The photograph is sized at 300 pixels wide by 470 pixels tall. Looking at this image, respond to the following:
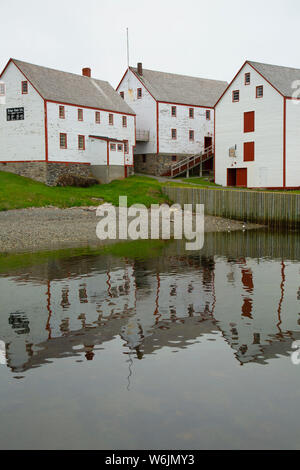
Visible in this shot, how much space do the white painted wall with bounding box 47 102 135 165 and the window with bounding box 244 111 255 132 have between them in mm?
14148

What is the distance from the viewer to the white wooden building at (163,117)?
2259 inches

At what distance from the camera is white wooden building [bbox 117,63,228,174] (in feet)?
188

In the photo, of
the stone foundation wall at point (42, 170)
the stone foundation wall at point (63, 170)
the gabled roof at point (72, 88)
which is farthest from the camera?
the gabled roof at point (72, 88)

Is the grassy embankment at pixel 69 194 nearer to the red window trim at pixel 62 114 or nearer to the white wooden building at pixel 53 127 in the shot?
the white wooden building at pixel 53 127

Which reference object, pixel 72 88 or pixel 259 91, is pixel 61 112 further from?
pixel 259 91

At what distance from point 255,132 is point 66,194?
1641 cm

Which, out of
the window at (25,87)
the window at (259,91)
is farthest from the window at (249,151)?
the window at (25,87)

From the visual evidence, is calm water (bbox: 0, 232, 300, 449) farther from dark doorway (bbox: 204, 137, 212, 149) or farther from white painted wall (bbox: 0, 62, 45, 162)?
dark doorway (bbox: 204, 137, 212, 149)

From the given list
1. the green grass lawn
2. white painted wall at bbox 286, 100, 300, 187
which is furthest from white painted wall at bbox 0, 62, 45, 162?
white painted wall at bbox 286, 100, 300, 187

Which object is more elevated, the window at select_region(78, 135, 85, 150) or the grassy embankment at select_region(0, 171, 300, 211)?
the window at select_region(78, 135, 85, 150)

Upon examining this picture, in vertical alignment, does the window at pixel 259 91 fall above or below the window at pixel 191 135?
above

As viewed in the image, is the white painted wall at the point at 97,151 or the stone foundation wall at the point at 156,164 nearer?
the white painted wall at the point at 97,151

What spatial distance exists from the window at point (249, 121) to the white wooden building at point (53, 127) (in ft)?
42.0

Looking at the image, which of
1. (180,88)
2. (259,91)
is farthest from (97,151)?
(180,88)
